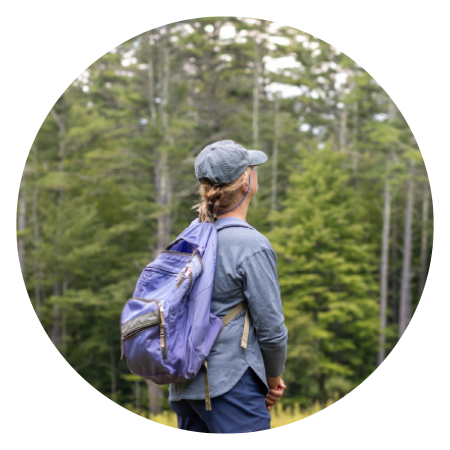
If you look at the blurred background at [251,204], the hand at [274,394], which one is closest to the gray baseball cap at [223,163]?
the hand at [274,394]

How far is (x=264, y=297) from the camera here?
5.50 feet

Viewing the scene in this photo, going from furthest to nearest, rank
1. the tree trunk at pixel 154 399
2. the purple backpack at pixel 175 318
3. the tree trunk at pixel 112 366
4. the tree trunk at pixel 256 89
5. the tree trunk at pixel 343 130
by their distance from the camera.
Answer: the tree trunk at pixel 112 366 < the tree trunk at pixel 343 130 < the tree trunk at pixel 154 399 < the tree trunk at pixel 256 89 < the purple backpack at pixel 175 318

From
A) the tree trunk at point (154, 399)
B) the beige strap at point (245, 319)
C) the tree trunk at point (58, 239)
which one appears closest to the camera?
the beige strap at point (245, 319)

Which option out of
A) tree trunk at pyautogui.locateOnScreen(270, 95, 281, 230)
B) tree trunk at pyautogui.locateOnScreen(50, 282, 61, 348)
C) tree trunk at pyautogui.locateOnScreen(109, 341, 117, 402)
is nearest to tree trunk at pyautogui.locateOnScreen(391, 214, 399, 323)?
tree trunk at pyautogui.locateOnScreen(270, 95, 281, 230)

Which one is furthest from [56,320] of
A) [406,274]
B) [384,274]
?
[406,274]

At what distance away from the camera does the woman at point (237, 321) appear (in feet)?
5.54

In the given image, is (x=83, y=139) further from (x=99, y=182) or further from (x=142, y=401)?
(x=142, y=401)

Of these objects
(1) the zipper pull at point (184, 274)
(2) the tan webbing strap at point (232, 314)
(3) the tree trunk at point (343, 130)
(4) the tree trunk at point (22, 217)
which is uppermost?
(3) the tree trunk at point (343, 130)

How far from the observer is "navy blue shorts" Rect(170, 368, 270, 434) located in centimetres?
172

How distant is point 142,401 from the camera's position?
612 inches

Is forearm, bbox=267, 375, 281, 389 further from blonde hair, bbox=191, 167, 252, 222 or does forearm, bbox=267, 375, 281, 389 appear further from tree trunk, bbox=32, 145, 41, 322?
tree trunk, bbox=32, 145, 41, 322

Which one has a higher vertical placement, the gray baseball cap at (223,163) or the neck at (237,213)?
the gray baseball cap at (223,163)

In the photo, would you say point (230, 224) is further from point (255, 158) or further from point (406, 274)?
point (406, 274)

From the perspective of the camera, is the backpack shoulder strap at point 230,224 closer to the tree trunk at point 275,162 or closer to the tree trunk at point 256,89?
the tree trunk at point 256,89
